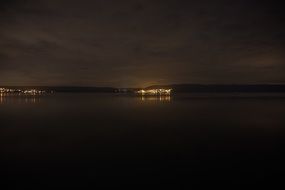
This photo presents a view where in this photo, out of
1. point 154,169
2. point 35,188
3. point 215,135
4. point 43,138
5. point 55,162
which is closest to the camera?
point 35,188

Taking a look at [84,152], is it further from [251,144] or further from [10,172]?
[251,144]

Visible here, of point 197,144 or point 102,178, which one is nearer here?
point 102,178

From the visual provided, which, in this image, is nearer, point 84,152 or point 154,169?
point 154,169

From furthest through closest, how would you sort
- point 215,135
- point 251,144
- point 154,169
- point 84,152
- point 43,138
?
point 215,135, point 43,138, point 251,144, point 84,152, point 154,169

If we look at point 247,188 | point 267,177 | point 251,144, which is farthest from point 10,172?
point 251,144

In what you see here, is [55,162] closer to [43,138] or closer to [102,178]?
[102,178]

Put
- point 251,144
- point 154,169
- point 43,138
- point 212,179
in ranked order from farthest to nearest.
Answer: point 43,138
point 251,144
point 154,169
point 212,179

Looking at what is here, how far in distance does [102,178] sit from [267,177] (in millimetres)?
6135

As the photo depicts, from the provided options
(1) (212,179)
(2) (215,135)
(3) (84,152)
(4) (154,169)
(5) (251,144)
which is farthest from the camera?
(2) (215,135)

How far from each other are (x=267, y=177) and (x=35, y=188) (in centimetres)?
829

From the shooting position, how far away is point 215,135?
731 inches

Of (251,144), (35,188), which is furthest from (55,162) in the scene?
(251,144)

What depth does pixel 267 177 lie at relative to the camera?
9195 millimetres

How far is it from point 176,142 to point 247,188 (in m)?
7.68
